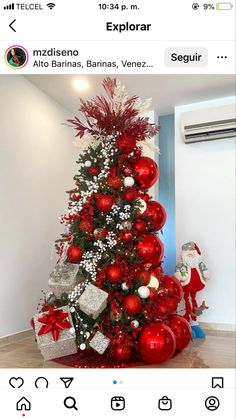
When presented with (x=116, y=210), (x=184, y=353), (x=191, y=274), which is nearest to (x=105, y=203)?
(x=116, y=210)

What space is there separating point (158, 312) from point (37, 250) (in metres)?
0.54

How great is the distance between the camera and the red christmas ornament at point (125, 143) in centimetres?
94

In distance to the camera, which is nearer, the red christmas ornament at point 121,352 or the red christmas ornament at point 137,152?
the red christmas ornament at point 121,352

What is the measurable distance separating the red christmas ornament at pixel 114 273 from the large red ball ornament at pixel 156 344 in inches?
5.8

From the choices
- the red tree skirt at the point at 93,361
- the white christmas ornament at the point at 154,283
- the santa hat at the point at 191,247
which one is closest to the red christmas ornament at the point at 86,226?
the white christmas ornament at the point at 154,283

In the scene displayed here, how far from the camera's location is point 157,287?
0.94 metres

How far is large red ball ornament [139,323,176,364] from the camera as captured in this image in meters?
0.81

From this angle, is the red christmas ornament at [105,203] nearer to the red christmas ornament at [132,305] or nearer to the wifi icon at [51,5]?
the red christmas ornament at [132,305]

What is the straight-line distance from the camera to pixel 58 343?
0.83 m

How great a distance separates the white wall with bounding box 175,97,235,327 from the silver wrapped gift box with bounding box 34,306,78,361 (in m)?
0.49

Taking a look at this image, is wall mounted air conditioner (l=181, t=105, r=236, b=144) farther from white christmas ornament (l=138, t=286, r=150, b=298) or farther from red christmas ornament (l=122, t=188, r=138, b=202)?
white christmas ornament (l=138, t=286, r=150, b=298)
